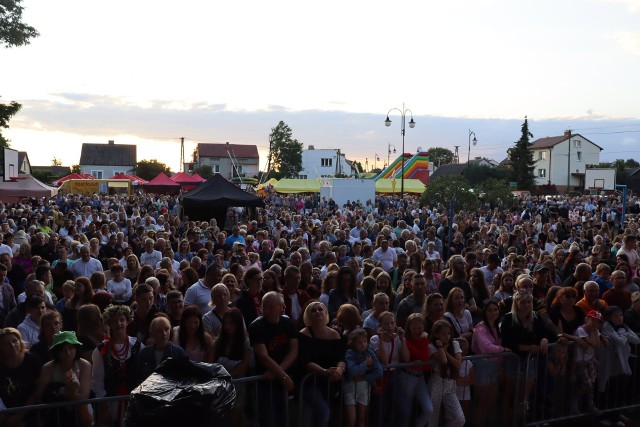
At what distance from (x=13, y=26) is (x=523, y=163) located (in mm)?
56577

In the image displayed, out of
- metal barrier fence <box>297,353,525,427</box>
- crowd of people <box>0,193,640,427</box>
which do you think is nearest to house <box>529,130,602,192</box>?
crowd of people <box>0,193,640,427</box>

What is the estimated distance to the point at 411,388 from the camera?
225 inches

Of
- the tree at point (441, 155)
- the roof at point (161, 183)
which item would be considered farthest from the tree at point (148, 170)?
the tree at point (441, 155)

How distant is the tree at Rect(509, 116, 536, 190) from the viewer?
70.0 metres

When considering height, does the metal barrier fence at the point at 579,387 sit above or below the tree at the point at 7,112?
below

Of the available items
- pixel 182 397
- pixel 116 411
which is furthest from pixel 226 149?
pixel 182 397

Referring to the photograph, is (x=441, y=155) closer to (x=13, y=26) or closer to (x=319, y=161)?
(x=319, y=161)

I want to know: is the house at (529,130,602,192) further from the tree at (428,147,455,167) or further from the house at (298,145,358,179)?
the tree at (428,147,455,167)

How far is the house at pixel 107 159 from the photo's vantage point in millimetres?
103938

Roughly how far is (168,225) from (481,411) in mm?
14372

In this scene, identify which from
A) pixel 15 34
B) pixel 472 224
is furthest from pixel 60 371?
pixel 15 34

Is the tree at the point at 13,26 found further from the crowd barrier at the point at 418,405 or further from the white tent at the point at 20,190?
the crowd barrier at the point at 418,405

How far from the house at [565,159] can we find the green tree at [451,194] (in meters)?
57.8

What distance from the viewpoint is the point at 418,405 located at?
576 centimetres
